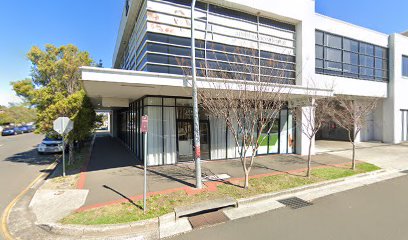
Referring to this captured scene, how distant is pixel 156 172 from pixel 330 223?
6.48 meters

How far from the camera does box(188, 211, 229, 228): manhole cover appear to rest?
15.5ft

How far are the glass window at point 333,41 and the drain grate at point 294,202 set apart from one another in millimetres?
12729

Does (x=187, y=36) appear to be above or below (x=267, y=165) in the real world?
above

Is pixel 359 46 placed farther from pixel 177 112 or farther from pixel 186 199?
pixel 186 199

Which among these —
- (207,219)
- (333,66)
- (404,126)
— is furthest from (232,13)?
(404,126)

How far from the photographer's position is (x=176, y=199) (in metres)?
5.87

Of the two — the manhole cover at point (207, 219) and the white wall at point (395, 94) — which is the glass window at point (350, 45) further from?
the manhole cover at point (207, 219)

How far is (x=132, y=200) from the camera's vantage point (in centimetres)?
585

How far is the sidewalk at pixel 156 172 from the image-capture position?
21.7 feet

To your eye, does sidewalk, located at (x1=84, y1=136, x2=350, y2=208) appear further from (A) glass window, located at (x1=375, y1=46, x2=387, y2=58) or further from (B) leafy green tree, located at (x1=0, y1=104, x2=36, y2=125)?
(B) leafy green tree, located at (x1=0, y1=104, x2=36, y2=125)

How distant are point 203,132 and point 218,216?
20.2 feet

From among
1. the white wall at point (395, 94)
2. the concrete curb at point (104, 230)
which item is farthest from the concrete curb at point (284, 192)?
the white wall at point (395, 94)

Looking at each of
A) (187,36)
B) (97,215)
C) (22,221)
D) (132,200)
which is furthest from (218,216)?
(187,36)

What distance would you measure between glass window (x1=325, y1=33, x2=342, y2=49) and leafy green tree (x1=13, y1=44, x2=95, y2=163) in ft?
52.3
